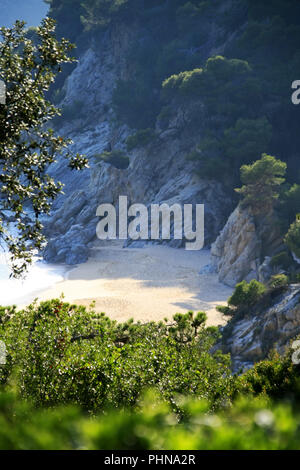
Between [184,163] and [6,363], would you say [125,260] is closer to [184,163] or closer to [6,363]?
[184,163]

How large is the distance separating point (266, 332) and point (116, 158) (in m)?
43.4

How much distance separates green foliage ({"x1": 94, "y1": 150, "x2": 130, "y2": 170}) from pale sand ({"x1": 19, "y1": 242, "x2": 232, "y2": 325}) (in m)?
14.9

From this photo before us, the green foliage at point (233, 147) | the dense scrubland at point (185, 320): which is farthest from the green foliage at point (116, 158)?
the green foliage at point (233, 147)

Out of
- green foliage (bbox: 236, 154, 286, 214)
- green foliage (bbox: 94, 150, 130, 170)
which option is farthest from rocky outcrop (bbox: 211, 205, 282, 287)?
green foliage (bbox: 94, 150, 130, 170)

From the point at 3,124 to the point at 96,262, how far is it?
113ft

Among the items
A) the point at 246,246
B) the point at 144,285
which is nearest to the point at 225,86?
Result: the point at 246,246

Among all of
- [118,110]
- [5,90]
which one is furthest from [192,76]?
[5,90]

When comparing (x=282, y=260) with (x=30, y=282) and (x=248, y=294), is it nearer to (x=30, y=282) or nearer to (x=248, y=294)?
(x=248, y=294)

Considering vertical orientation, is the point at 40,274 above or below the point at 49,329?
below

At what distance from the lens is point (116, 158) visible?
5425cm

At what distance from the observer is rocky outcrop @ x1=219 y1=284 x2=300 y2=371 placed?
43.5ft

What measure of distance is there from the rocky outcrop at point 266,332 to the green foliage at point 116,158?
40.7 meters

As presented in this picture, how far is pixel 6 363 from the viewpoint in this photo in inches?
244

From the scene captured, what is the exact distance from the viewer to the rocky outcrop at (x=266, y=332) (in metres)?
13.3
